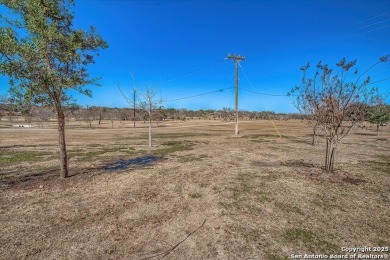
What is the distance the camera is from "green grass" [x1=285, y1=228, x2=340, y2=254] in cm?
483

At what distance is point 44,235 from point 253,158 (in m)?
12.1

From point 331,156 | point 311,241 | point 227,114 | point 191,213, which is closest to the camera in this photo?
point 311,241

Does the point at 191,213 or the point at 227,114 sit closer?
the point at 191,213

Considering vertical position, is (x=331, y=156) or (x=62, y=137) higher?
(x=62, y=137)

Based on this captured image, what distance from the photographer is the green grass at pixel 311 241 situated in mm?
4828

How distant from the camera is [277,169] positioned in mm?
11953

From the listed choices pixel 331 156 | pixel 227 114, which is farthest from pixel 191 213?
pixel 227 114

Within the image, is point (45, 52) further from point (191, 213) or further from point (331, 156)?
point (331, 156)

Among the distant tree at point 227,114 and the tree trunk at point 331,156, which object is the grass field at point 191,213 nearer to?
the tree trunk at point 331,156

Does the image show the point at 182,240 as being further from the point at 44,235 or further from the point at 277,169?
the point at 277,169

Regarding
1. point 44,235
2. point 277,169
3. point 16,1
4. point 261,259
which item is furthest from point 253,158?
point 16,1

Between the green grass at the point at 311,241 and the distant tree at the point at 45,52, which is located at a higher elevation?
the distant tree at the point at 45,52

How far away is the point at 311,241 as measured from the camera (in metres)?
5.11

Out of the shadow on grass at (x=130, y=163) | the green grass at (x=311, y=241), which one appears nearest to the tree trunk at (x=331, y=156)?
the green grass at (x=311, y=241)
